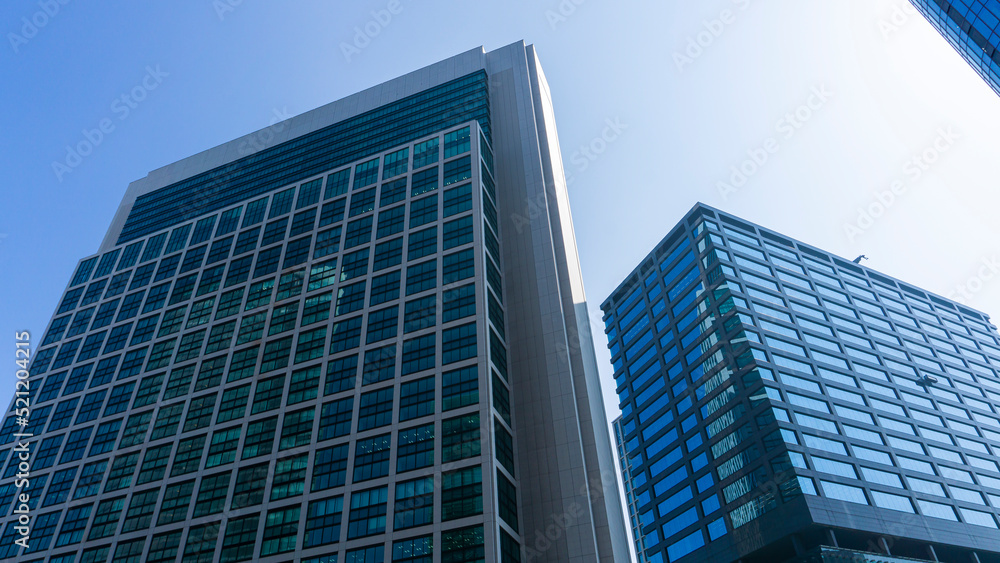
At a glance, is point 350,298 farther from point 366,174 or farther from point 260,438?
point 366,174

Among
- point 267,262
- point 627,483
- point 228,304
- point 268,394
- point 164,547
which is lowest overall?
point 164,547

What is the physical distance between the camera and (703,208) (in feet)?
421

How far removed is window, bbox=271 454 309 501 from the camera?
65000 millimetres

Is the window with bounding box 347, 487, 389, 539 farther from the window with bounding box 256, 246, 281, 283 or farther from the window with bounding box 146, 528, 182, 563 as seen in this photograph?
the window with bounding box 256, 246, 281, 283

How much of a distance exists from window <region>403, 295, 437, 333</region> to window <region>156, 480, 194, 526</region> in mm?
26522

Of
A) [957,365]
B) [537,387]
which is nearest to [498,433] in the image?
[537,387]

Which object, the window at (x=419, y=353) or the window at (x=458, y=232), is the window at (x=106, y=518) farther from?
the window at (x=458, y=232)

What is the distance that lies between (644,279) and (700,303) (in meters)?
19.7

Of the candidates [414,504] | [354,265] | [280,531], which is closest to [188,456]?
[280,531]

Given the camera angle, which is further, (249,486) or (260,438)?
(260,438)

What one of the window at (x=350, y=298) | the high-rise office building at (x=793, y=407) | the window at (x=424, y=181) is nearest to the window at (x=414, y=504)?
Result: the window at (x=350, y=298)

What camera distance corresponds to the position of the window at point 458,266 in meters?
73.9

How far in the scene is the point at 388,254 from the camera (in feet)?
266

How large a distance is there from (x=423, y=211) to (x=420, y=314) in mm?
15525
